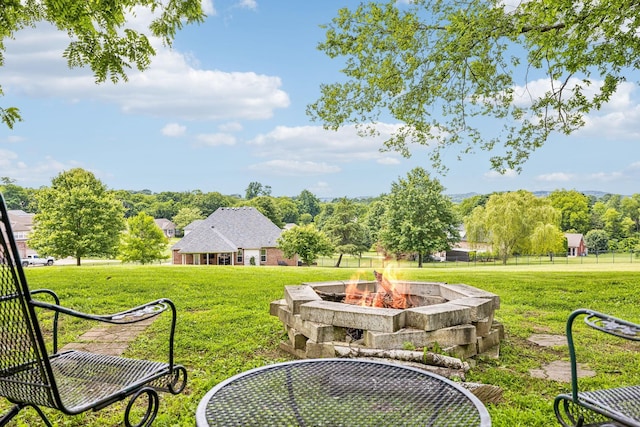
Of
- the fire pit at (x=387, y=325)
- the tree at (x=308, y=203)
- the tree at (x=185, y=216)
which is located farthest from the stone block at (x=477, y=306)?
the tree at (x=308, y=203)

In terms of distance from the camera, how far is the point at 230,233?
38625 mm

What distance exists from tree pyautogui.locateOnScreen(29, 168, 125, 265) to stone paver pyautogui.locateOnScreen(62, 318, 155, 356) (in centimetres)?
2677

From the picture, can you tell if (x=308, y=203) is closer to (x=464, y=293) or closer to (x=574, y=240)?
(x=574, y=240)

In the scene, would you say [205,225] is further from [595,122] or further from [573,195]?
[573,195]

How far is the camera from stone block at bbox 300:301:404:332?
12.9ft

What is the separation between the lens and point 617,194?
75.2 meters

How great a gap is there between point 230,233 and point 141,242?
23.9ft

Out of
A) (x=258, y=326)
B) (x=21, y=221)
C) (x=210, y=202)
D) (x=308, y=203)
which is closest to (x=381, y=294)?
(x=258, y=326)

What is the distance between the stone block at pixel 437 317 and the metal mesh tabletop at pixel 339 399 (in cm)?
165

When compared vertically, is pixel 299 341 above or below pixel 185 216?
below

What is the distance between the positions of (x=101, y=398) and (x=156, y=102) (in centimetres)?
5221

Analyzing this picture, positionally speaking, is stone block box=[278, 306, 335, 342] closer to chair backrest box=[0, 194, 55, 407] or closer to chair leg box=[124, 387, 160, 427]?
chair leg box=[124, 387, 160, 427]

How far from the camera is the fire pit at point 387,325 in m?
3.93

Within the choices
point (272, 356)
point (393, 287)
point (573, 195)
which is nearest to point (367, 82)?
point (393, 287)
